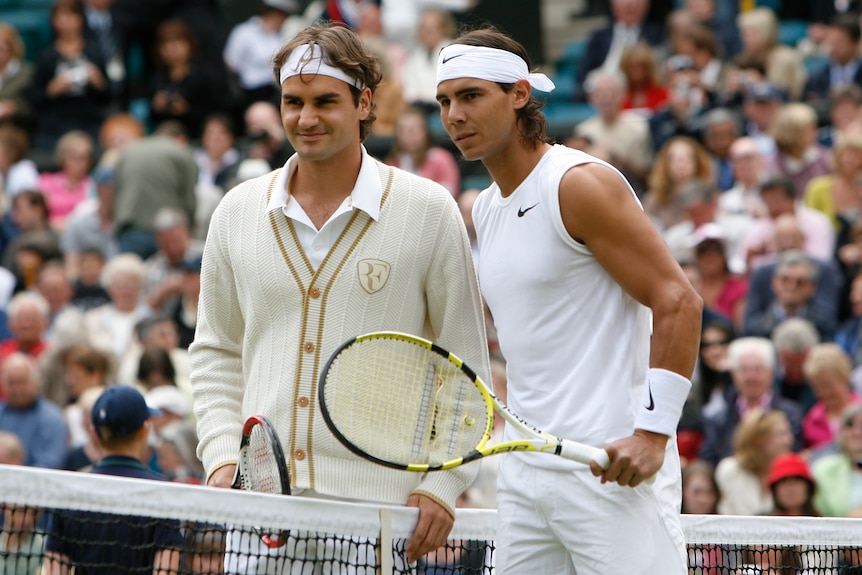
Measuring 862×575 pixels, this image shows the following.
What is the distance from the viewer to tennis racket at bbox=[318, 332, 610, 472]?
4184mm

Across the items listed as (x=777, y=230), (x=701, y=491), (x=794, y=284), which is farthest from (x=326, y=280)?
(x=777, y=230)

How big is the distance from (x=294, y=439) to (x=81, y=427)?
5785 millimetres

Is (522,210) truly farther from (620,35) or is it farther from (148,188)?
(620,35)

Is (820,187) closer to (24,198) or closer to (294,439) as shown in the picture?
(24,198)

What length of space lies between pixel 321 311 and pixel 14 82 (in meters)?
11.9

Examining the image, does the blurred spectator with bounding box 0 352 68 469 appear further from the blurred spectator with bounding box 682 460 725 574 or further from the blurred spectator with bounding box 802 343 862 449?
the blurred spectator with bounding box 802 343 862 449

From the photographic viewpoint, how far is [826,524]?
5.06 m

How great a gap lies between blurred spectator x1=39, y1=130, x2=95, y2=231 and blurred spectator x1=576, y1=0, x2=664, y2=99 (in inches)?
188

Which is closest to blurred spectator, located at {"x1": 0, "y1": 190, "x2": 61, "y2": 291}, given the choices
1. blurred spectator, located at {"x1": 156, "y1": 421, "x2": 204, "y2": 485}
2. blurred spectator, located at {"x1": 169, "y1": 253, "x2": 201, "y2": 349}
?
Result: blurred spectator, located at {"x1": 169, "y1": 253, "x2": 201, "y2": 349}

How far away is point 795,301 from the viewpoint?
10039 millimetres

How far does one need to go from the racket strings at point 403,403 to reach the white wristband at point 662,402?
1.55 feet

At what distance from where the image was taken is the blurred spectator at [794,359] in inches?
378

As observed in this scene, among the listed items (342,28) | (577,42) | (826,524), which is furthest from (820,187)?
(342,28)

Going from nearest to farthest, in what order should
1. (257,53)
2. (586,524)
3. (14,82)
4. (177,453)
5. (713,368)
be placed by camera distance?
(586,524) → (177,453) → (713,368) → (257,53) → (14,82)
